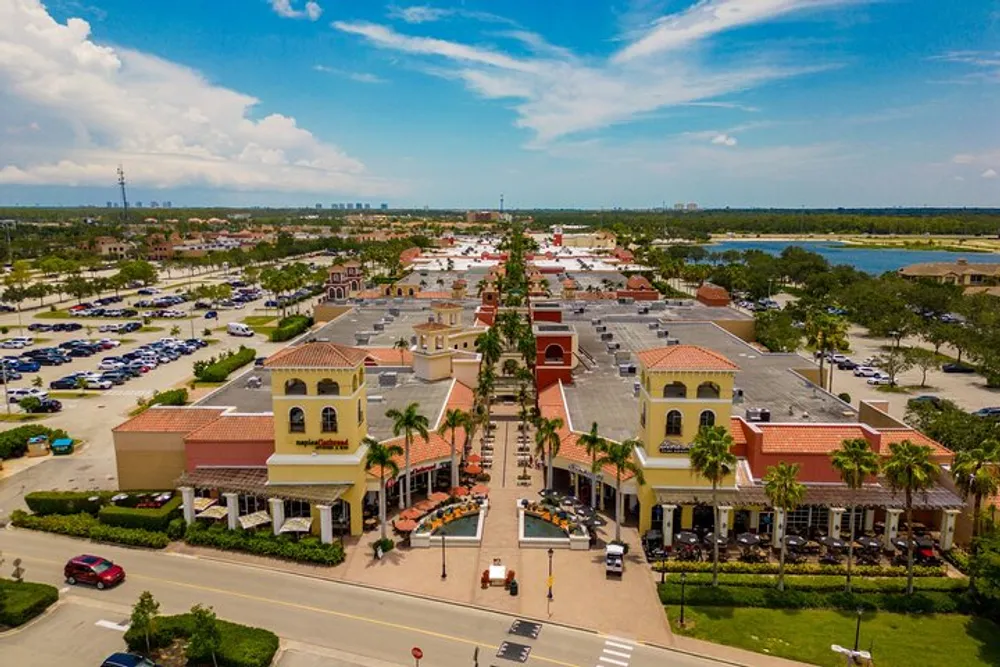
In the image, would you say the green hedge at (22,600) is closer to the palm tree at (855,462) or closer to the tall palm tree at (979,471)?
the palm tree at (855,462)

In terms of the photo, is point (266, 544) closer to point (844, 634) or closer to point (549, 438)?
point (549, 438)

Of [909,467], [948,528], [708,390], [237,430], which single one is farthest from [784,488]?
[237,430]

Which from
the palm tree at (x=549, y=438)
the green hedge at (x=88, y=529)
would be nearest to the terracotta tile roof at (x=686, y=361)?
the palm tree at (x=549, y=438)

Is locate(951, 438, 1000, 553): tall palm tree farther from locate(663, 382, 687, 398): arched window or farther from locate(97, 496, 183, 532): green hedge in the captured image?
locate(97, 496, 183, 532): green hedge

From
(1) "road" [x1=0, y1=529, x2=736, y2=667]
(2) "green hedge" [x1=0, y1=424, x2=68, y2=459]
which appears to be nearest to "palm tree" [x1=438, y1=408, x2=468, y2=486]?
(1) "road" [x1=0, y1=529, x2=736, y2=667]

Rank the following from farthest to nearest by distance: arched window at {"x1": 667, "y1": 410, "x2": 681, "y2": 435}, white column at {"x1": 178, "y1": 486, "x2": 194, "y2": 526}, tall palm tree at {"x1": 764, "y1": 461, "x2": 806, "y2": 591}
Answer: white column at {"x1": 178, "y1": 486, "x2": 194, "y2": 526}, arched window at {"x1": 667, "y1": 410, "x2": 681, "y2": 435}, tall palm tree at {"x1": 764, "y1": 461, "x2": 806, "y2": 591}
